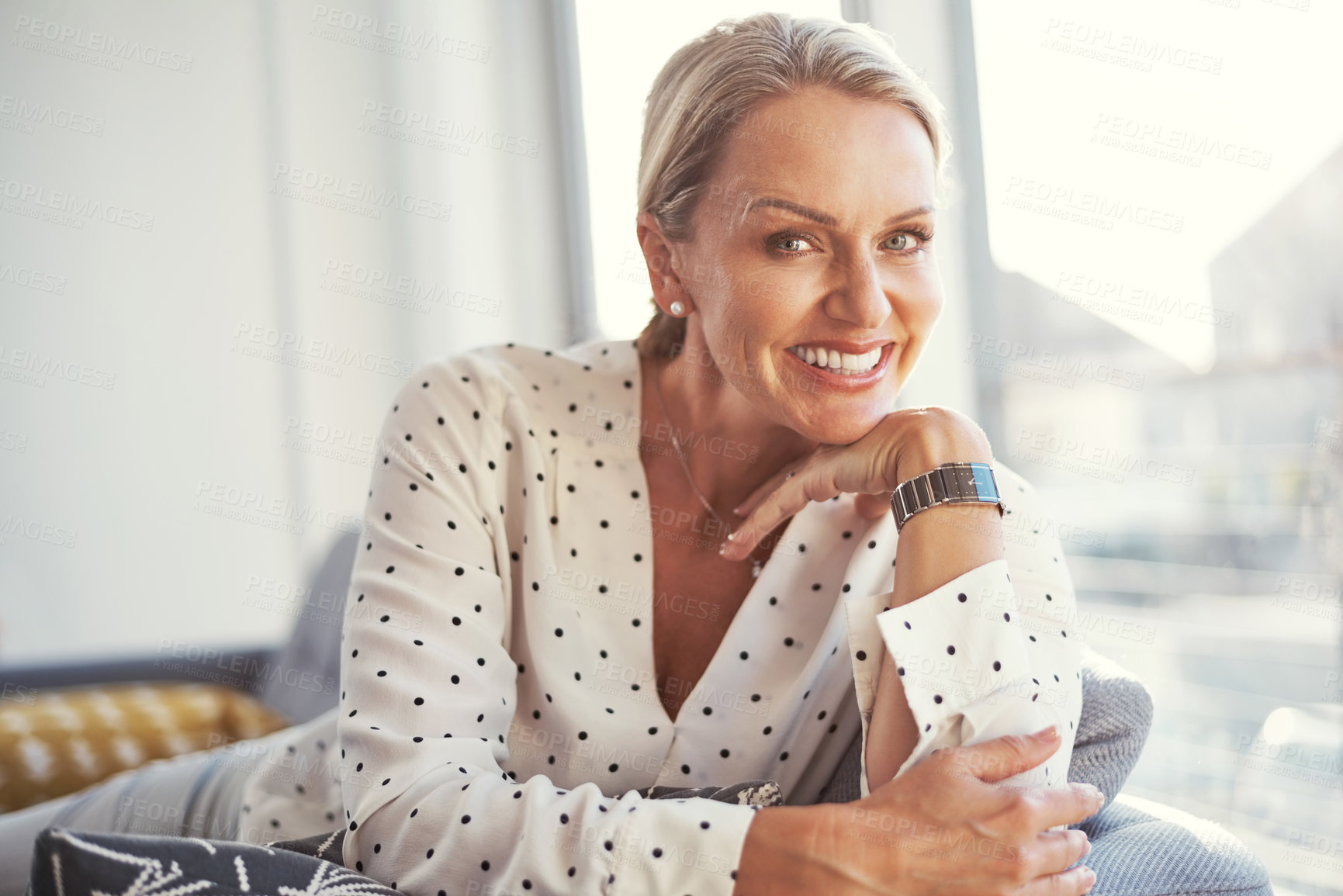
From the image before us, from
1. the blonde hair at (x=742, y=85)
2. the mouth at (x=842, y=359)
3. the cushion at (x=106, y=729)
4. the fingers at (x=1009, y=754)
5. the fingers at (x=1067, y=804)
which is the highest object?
the blonde hair at (x=742, y=85)

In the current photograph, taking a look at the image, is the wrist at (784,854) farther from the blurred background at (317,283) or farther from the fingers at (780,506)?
the blurred background at (317,283)

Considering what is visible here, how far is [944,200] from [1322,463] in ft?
2.22

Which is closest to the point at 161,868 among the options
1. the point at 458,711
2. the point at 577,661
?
the point at 458,711

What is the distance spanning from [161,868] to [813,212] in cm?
88

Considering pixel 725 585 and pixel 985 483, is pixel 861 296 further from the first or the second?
pixel 725 585

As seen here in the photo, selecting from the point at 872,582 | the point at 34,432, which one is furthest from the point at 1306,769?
the point at 34,432

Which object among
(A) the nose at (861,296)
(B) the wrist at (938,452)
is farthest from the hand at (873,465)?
(A) the nose at (861,296)

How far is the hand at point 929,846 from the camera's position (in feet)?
2.81

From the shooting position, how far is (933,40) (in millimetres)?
2002

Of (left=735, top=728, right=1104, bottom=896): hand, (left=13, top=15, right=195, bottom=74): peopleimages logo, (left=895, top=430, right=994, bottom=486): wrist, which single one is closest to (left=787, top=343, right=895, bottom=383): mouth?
(left=895, top=430, right=994, bottom=486): wrist

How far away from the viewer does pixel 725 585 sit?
134 cm

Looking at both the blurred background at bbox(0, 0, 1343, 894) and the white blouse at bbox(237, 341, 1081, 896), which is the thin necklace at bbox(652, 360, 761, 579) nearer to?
the white blouse at bbox(237, 341, 1081, 896)

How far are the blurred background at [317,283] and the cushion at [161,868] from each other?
1.50m

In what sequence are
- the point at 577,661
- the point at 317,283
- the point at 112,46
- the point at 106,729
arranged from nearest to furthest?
the point at 577,661 → the point at 106,729 → the point at 112,46 → the point at 317,283
